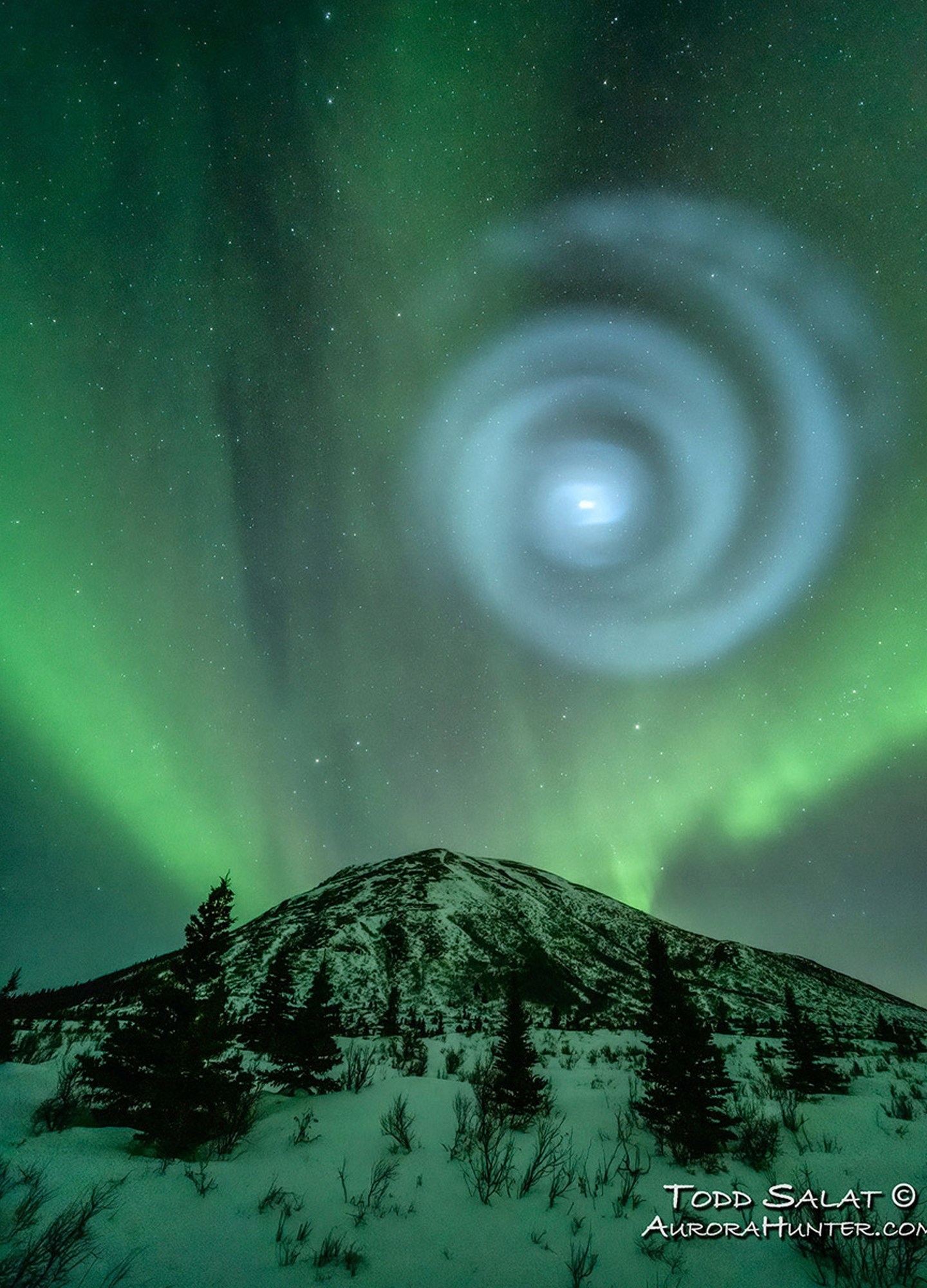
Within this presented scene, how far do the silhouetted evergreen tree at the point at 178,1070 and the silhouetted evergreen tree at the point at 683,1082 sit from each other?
5.31 meters

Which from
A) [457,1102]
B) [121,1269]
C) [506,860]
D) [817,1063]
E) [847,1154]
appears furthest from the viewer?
[506,860]

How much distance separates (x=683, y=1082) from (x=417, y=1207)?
4407 millimetres

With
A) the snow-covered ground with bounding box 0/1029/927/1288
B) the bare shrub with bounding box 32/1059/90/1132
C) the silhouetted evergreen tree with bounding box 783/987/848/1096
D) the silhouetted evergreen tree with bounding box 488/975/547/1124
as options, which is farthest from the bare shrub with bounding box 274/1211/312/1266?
the silhouetted evergreen tree with bounding box 783/987/848/1096

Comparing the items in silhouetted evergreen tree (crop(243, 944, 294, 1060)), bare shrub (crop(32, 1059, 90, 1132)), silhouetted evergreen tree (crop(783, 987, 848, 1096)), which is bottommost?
silhouetted evergreen tree (crop(783, 987, 848, 1096))

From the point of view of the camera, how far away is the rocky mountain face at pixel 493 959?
5003 centimetres

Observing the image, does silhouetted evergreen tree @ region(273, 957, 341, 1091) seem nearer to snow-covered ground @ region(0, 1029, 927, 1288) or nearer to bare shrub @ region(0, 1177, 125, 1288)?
snow-covered ground @ region(0, 1029, 927, 1288)

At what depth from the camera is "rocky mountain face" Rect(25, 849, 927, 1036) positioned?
1970 inches

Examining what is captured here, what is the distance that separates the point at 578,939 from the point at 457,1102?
79355 mm

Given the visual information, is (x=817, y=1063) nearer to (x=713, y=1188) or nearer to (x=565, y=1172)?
(x=713, y=1188)

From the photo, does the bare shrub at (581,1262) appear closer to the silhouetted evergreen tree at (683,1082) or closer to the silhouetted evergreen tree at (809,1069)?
the silhouetted evergreen tree at (683,1082)

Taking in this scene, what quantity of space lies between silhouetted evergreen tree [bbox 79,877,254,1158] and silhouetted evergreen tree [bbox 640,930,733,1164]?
5310 mm

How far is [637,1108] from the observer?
7.14 meters

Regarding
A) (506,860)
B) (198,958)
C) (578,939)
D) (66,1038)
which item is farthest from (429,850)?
(198,958)

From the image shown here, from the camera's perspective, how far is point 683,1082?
698 centimetres
